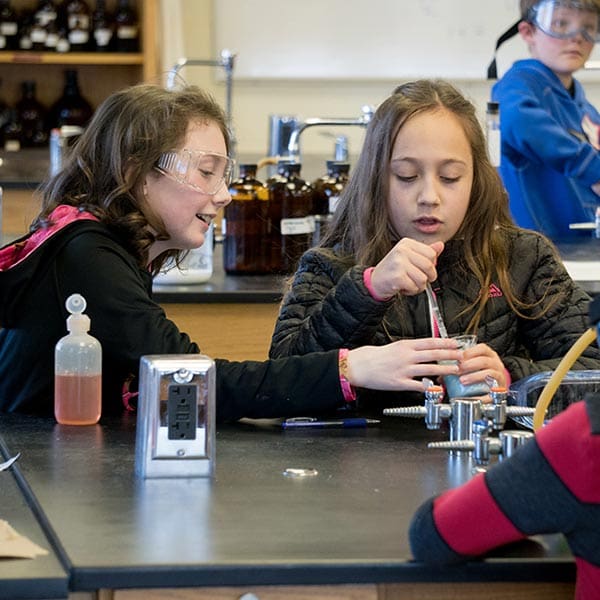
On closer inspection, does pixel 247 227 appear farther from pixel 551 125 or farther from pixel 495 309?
pixel 495 309

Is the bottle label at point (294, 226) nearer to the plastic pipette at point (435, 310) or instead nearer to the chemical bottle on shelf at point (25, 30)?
the plastic pipette at point (435, 310)

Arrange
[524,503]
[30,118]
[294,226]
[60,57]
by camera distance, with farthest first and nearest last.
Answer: [30,118] < [60,57] < [294,226] < [524,503]

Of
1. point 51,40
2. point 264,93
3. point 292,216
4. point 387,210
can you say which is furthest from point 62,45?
point 387,210

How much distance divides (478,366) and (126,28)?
4.06m

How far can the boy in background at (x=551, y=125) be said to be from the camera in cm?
363

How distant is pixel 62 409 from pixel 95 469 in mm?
286

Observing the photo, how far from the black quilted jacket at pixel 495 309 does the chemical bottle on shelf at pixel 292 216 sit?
99cm

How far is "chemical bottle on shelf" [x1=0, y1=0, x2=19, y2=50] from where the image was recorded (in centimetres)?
562

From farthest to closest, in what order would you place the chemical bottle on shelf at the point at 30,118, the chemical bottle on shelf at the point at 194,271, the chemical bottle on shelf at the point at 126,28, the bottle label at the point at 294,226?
1. the chemical bottle on shelf at the point at 30,118
2. the chemical bottle on shelf at the point at 126,28
3. the bottle label at the point at 294,226
4. the chemical bottle on shelf at the point at 194,271

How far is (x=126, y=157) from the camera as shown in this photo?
2.03 meters

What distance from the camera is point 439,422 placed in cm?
174

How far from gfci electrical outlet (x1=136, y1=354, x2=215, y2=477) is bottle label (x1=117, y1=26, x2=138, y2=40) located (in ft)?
13.9

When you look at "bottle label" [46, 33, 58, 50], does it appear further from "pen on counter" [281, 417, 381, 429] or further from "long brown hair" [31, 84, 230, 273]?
"pen on counter" [281, 417, 381, 429]

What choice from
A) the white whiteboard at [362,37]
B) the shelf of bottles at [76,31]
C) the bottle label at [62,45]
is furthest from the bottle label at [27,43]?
the white whiteboard at [362,37]
